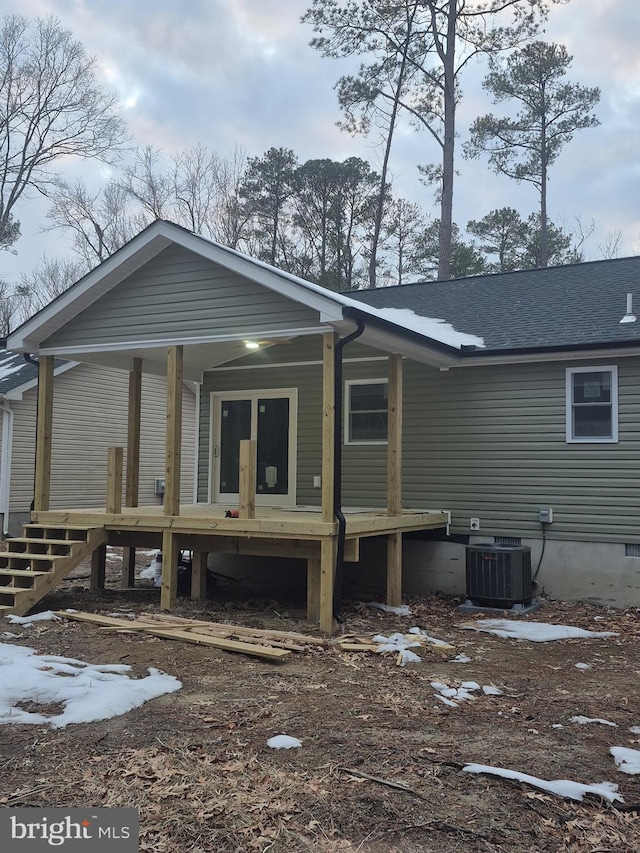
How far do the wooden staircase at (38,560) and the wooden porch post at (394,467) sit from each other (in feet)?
11.2

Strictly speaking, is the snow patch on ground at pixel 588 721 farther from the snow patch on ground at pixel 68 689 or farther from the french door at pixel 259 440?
the french door at pixel 259 440

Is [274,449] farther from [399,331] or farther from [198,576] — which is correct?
[399,331]

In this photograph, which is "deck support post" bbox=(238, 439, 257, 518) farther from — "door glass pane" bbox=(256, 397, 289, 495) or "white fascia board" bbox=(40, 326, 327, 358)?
"door glass pane" bbox=(256, 397, 289, 495)

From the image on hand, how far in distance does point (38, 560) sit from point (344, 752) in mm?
5315

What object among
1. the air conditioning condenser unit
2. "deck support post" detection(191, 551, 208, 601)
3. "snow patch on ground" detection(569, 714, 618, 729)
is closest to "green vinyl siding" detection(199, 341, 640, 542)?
the air conditioning condenser unit

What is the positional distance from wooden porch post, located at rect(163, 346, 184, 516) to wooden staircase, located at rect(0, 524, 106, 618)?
3.32 ft

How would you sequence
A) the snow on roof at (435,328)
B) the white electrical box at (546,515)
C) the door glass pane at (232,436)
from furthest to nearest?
the door glass pane at (232,436), the snow on roof at (435,328), the white electrical box at (546,515)

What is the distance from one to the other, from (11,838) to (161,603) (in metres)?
5.45

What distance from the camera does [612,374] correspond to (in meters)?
9.20

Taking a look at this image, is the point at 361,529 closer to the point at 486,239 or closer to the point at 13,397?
the point at 13,397

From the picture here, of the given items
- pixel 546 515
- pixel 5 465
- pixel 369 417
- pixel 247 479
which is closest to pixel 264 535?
pixel 247 479

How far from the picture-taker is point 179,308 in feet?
28.1

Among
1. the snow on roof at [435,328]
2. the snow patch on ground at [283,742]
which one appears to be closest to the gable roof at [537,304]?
the snow on roof at [435,328]

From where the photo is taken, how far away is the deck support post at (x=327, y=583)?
7.27 m
